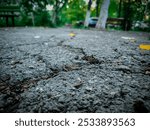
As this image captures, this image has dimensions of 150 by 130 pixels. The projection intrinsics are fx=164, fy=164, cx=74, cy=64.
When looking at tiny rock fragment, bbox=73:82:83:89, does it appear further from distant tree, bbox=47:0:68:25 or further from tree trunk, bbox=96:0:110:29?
distant tree, bbox=47:0:68:25

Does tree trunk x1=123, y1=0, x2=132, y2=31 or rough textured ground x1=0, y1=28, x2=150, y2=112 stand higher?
tree trunk x1=123, y1=0, x2=132, y2=31

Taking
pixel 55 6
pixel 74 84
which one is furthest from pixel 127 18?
pixel 74 84

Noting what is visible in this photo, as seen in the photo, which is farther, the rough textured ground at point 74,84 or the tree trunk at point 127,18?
the tree trunk at point 127,18

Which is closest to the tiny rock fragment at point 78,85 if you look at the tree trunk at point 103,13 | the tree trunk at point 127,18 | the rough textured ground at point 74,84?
the rough textured ground at point 74,84

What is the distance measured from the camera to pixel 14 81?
1.24 metres

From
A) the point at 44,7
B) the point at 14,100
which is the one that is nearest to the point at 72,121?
the point at 14,100

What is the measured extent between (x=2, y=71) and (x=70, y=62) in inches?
24.9

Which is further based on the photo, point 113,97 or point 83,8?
point 83,8

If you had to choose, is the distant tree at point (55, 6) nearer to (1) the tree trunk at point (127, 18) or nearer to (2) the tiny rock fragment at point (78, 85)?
(1) the tree trunk at point (127, 18)

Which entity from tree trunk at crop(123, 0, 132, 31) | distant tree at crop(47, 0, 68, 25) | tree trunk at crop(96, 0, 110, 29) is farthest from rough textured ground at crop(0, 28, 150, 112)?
tree trunk at crop(123, 0, 132, 31)

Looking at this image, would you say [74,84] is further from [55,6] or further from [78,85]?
[55,6]

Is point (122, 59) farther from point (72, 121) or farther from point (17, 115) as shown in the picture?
point (17, 115)

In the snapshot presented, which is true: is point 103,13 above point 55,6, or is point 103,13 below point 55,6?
below

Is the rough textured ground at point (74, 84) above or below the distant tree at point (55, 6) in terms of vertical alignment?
below
